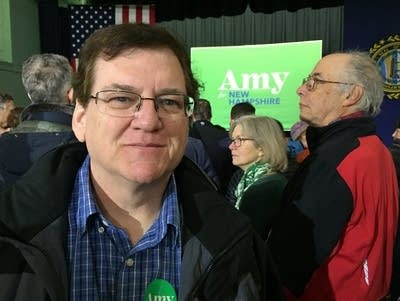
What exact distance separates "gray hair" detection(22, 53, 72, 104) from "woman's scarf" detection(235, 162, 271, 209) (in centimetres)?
91

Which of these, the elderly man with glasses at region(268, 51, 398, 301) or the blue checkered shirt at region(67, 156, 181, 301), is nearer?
the blue checkered shirt at region(67, 156, 181, 301)

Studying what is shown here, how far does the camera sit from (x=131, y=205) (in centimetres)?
102

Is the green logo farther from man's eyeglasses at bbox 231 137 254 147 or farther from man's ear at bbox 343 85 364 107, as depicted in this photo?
man's eyeglasses at bbox 231 137 254 147

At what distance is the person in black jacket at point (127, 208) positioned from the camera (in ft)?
3.01

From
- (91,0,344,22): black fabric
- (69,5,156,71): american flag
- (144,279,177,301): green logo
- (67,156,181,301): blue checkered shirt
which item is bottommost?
(144,279,177,301): green logo

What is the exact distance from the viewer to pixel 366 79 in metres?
1.83

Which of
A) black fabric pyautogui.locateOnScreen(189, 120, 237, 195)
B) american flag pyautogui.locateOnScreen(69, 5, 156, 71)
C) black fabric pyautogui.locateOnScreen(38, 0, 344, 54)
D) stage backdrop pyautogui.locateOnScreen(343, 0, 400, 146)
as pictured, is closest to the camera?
black fabric pyautogui.locateOnScreen(189, 120, 237, 195)

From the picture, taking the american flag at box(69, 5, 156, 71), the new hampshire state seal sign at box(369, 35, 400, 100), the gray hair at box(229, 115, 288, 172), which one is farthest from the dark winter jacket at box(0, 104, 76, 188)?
the new hampshire state seal sign at box(369, 35, 400, 100)

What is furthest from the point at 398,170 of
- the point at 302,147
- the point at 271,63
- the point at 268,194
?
the point at 271,63

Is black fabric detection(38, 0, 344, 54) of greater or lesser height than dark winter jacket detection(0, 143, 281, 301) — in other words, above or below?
above

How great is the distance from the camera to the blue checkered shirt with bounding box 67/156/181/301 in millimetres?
955

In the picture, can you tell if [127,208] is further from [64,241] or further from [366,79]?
[366,79]

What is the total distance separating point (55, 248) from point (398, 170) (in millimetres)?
1839

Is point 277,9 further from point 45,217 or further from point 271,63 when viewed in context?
point 45,217
